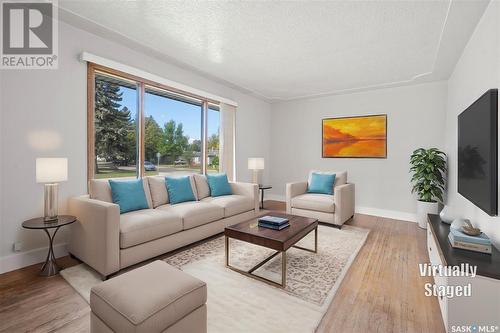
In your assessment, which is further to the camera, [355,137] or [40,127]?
[355,137]

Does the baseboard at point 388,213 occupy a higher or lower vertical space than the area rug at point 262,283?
higher

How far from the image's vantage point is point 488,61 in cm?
213

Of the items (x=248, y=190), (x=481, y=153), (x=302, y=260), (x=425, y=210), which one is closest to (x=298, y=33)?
(x=481, y=153)

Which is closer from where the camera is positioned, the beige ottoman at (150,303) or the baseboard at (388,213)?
the beige ottoman at (150,303)

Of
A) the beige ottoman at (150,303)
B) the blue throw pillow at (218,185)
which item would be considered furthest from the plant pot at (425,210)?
the beige ottoman at (150,303)

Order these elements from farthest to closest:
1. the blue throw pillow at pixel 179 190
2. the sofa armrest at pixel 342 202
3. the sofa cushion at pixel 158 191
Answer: the sofa armrest at pixel 342 202 → the blue throw pillow at pixel 179 190 → the sofa cushion at pixel 158 191

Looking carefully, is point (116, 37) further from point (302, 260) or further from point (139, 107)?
point (302, 260)

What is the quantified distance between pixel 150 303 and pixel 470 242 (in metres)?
2.22

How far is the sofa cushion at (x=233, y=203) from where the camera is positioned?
3.48 meters

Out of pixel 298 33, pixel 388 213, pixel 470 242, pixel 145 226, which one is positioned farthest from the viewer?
pixel 388 213

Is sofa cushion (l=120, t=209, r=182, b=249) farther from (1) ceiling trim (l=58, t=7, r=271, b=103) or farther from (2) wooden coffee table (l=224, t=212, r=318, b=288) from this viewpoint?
(1) ceiling trim (l=58, t=7, r=271, b=103)

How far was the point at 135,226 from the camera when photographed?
2371 millimetres

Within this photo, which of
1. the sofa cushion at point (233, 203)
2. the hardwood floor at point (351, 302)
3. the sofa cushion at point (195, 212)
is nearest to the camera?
the hardwood floor at point (351, 302)

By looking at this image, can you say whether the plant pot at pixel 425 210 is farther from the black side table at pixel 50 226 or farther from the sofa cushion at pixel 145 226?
the black side table at pixel 50 226
